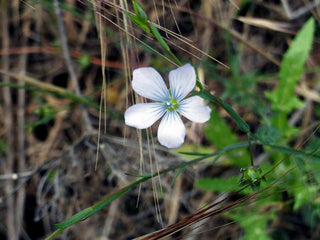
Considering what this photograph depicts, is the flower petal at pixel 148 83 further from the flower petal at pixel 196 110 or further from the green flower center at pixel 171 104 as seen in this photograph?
the flower petal at pixel 196 110

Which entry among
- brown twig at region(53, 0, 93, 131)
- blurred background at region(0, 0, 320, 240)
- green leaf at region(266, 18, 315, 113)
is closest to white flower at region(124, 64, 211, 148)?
blurred background at region(0, 0, 320, 240)

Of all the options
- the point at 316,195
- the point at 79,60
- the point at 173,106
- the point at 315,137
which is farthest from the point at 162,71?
the point at 316,195

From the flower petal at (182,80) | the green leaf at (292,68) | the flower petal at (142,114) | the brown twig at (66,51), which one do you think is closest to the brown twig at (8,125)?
the brown twig at (66,51)

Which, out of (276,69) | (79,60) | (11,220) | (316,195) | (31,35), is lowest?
(316,195)

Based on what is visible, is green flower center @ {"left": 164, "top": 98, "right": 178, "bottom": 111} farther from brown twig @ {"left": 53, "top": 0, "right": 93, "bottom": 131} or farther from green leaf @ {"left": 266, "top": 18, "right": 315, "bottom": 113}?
brown twig @ {"left": 53, "top": 0, "right": 93, "bottom": 131}

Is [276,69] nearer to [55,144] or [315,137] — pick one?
[315,137]

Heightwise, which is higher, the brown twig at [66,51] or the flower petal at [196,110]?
the brown twig at [66,51]
